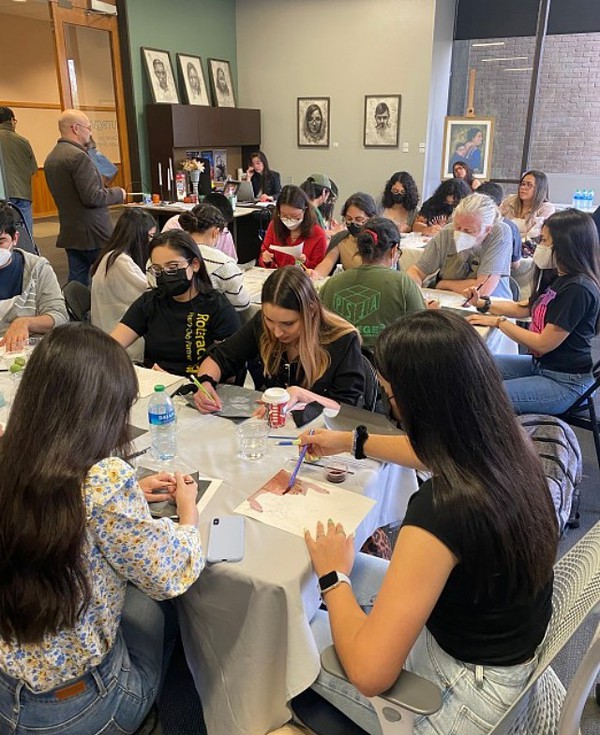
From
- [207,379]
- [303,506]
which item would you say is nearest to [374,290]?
[207,379]

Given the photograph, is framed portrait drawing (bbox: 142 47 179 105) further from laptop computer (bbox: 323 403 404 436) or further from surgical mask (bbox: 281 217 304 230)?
laptop computer (bbox: 323 403 404 436)

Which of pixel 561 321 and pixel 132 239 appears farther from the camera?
pixel 132 239

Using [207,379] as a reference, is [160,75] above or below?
above

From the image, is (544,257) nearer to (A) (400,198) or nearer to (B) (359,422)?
(B) (359,422)

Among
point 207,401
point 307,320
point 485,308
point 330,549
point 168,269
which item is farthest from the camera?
point 485,308

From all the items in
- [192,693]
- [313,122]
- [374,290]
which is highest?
[313,122]

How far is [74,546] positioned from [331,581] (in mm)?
480

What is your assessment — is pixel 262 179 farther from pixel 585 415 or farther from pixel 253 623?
pixel 253 623

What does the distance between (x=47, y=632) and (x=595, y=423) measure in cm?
226

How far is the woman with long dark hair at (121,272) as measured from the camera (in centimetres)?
291

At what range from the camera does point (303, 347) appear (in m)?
1.99

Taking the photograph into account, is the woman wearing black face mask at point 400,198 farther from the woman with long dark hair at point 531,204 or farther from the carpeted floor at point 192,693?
the carpeted floor at point 192,693

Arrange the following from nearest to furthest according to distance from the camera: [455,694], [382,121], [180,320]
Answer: [455,694] → [180,320] → [382,121]

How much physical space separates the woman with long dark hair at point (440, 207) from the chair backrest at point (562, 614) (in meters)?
4.23
